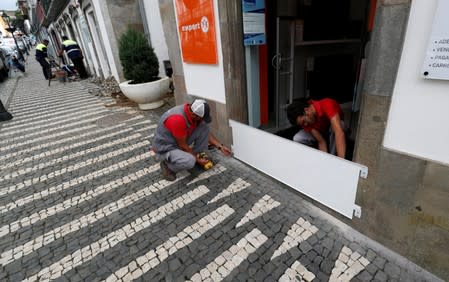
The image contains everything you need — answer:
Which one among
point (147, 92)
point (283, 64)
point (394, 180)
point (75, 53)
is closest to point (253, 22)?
point (283, 64)

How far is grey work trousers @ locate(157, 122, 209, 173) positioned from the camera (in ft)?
10.0

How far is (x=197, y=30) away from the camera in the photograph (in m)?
3.34

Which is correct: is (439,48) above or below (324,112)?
above

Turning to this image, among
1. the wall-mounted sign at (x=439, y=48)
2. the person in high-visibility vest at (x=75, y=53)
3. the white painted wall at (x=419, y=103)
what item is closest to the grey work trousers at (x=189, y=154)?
the white painted wall at (x=419, y=103)

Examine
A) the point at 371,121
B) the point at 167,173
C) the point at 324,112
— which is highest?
the point at 371,121

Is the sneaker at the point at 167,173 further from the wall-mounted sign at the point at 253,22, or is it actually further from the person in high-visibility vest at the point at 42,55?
the person in high-visibility vest at the point at 42,55

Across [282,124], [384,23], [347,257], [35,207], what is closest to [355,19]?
[282,124]

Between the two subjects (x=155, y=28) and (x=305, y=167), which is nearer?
(x=305, y=167)

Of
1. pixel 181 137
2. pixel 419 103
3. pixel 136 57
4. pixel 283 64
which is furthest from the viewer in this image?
pixel 136 57

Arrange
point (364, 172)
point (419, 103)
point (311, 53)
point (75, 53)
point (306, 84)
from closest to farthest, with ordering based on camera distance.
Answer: point (419, 103) < point (364, 172) < point (311, 53) < point (306, 84) < point (75, 53)

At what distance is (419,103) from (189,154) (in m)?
2.35

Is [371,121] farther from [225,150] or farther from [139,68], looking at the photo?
[139,68]

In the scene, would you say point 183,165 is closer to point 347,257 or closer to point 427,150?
point 347,257

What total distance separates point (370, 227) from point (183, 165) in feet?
6.83
